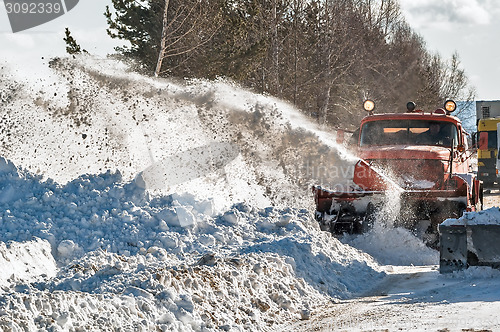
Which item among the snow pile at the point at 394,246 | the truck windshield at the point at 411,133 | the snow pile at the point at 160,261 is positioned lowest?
the snow pile at the point at 394,246

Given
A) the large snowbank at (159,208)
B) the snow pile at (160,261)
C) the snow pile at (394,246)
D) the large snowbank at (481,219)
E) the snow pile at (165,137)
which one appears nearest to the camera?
the snow pile at (160,261)

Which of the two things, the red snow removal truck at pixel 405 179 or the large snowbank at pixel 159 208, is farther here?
the red snow removal truck at pixel 405 179

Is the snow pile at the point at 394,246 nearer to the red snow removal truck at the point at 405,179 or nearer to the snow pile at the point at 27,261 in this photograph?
the red snow removal truck at the point at 405,179

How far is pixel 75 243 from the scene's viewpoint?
740 centimetres

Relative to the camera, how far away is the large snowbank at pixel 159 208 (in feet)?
18.2

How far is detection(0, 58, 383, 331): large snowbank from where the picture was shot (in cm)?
556

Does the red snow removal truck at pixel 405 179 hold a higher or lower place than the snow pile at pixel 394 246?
higher

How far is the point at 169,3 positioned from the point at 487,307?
16612mm

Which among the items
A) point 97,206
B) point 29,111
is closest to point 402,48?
point 29,111

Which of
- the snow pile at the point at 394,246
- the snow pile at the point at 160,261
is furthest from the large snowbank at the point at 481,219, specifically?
the snow pile at the point at 394,246

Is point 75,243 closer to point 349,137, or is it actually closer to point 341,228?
point 341,228

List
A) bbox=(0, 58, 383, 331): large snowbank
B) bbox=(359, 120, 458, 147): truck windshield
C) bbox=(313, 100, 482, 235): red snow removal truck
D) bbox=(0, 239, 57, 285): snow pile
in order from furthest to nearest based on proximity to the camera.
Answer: bbox=(359, 120, 458, 147): truck windshield → bbox=(313, 100, 482, 235): red snow removal truck → bbox=(0, 239, 57, 285): snow pile → bbox=(0, 58, 383, 331): large snowbank

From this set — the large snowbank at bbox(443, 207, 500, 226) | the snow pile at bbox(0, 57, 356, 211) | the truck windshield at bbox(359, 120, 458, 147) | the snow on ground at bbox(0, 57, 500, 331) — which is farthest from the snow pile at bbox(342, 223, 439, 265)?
the truck windshield at bbox(359, 120, 458, 147)

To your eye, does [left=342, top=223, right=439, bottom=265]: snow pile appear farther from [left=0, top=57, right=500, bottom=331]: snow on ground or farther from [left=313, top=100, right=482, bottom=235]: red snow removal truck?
[left=313, top=100, right=482, bottom=235]: red snow removal truck
